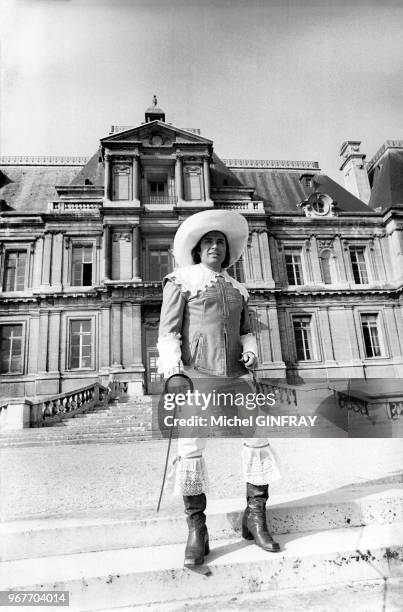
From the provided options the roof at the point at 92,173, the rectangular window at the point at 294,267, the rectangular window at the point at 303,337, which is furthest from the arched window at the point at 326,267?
the roof at the point at 92,173

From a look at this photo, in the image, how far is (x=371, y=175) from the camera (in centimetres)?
2014

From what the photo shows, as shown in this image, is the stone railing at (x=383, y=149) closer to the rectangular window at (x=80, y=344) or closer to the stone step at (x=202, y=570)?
the rectangular window at (x=80, y=344)

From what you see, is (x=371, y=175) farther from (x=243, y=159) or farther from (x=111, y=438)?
(x=111, y=438)

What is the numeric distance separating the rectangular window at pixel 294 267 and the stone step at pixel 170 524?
48.5ft

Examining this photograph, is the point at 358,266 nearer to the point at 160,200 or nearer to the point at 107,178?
the point at 160,200

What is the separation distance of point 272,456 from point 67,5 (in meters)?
3.35

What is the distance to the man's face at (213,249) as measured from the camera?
2.35m

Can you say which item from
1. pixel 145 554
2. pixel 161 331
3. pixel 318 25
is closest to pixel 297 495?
pixel 145 554

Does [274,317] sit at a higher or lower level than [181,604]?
higher

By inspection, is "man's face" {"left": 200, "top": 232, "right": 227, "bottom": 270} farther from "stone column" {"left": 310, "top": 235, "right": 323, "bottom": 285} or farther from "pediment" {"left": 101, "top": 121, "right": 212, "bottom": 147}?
"pediment" {"left": 101, "top": 121, "right": 212, "bottom": 147}

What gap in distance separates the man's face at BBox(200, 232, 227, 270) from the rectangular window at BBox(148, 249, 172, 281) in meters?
13.1

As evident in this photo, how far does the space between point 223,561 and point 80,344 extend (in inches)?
541

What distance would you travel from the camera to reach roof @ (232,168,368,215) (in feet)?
59.7

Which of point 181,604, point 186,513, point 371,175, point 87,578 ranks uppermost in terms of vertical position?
point 371,175
